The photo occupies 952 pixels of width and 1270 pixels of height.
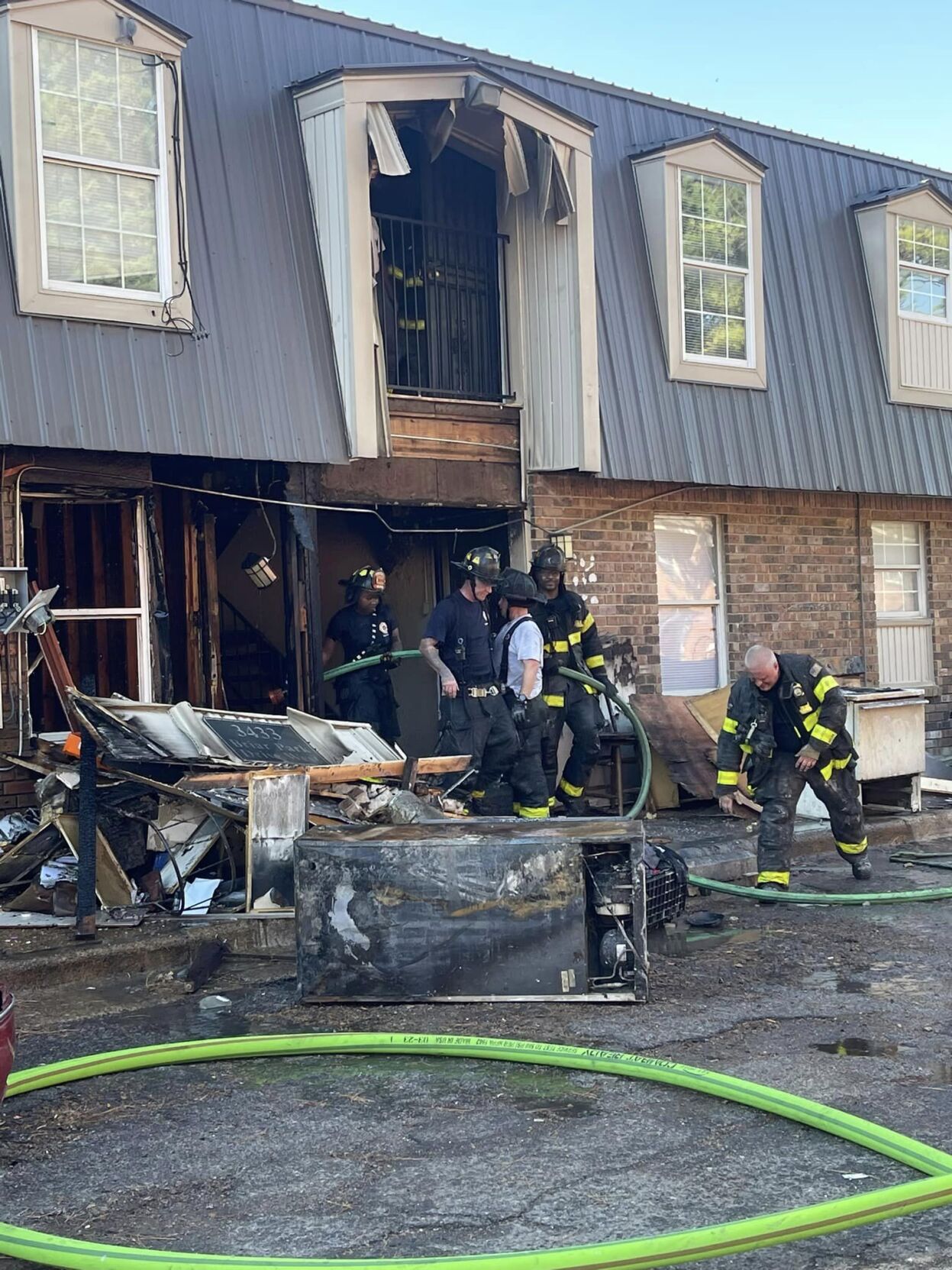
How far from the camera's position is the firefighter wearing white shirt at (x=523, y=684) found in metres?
10.4

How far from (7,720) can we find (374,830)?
3.37 metres

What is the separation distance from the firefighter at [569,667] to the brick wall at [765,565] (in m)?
0.85

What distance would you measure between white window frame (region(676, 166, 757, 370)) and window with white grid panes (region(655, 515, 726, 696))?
1.50 metres

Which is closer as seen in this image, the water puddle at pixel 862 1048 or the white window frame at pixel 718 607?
the water puddle at pixel 862 1048

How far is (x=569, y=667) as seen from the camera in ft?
37.3

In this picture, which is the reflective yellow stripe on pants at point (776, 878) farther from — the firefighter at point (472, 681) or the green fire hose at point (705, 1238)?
the green fire hose at point (705, 1238)

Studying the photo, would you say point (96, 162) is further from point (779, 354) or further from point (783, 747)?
point (779, 354)

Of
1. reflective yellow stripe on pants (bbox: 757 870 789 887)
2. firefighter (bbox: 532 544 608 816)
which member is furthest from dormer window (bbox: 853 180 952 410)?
reflective yellow stripe on pants (bbox: 757 870 789 887)

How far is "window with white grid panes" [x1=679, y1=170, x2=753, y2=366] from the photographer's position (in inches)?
516

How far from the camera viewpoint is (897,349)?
1478 centimetres

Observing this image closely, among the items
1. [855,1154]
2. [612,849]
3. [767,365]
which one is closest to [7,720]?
[612,849]

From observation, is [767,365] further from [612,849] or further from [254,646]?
[612,849]

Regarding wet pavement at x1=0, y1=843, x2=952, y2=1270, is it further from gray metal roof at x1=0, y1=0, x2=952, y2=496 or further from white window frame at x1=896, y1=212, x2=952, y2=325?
white window frame at x1=896, y1=212, x2=952, y2=325

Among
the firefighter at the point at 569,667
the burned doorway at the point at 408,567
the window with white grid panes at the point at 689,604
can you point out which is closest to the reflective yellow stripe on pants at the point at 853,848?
the firefighter at the point at 569,667
